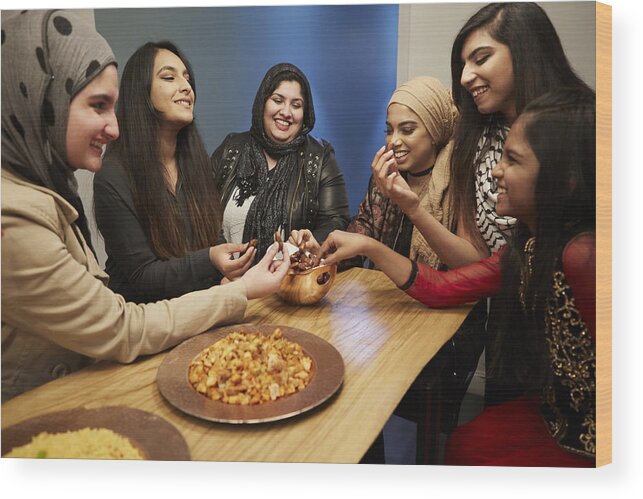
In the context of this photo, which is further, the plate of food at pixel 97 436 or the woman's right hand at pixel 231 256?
the woman's right hand at pixel 231 256

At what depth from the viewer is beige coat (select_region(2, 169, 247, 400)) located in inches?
54.7

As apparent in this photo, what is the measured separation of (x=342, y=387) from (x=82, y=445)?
2.16ft

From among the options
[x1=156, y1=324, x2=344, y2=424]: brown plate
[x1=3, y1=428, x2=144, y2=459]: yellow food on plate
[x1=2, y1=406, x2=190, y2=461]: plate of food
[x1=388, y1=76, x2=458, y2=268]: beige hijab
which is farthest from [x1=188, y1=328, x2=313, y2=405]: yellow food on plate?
[x1=388, y1=76, x2=458, y2=268]: beige hijab

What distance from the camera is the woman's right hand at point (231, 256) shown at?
1.46 m

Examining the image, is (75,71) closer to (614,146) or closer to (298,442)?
(298,442)

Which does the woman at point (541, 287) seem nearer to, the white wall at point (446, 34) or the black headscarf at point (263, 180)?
the white wall at point (446, 34)

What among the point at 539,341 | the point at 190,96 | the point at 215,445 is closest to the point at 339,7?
the point at 190,96

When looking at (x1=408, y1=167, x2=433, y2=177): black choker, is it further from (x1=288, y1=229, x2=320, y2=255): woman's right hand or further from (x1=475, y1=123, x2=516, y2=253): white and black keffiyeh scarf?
(x1=288, y1=229, x2=320, y2=255): woman's right hand

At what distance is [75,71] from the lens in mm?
1410

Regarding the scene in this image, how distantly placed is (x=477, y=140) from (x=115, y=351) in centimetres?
102

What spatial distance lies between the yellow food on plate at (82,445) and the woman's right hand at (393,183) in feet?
2.87

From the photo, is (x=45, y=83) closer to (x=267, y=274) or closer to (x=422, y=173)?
(x=267, y=274)

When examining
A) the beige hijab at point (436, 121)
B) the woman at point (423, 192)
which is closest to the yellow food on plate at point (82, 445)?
the woman at point (423, 192)

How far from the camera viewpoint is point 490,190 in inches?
54.7
